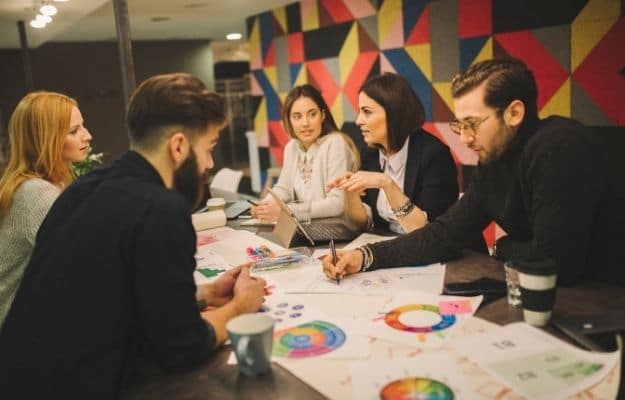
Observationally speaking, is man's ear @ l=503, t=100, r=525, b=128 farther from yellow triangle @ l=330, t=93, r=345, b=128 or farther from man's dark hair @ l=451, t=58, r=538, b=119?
yellow triangle @ l=330, t=93, r=345, b=128

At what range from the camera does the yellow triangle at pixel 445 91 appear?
4316mm

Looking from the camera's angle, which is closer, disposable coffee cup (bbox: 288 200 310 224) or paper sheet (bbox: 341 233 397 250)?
paper sheet (bbox: 341 233 397 250)

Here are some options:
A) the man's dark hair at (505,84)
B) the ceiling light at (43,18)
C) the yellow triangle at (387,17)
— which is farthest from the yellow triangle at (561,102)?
the ceiling light at (43,18)

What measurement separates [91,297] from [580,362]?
1026 millimetres

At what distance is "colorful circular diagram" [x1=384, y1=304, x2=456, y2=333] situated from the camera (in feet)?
4.67

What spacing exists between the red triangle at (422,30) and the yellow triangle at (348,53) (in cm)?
78

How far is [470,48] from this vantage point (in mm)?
4102

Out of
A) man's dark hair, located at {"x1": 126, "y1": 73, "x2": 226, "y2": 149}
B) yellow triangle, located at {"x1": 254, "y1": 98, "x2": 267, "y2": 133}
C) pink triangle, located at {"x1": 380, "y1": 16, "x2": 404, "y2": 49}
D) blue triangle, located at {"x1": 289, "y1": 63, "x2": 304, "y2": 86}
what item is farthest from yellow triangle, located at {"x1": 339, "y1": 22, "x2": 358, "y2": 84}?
man's dark hair, located at {"x1": 126, "y1": 73, "x2": 226, "y2": 149}

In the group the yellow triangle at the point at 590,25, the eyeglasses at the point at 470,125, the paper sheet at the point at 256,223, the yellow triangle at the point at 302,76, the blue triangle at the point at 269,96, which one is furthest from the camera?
the blue triangle at the point at 269,96

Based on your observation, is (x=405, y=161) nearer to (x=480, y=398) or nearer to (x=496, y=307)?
(x=496, y=307)

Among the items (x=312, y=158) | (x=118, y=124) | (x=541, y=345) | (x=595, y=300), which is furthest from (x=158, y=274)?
(x=118, y=124)

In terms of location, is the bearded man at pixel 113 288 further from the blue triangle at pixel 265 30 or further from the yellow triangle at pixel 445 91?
the blue triangle at pixel 265 30

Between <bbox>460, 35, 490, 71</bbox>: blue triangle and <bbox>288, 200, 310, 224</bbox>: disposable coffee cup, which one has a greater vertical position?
<bbox>460, 35, 490, 71</bbox>: blue triangle

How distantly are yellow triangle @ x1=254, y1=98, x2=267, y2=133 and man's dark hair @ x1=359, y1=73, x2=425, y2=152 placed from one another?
4411 millimetres
